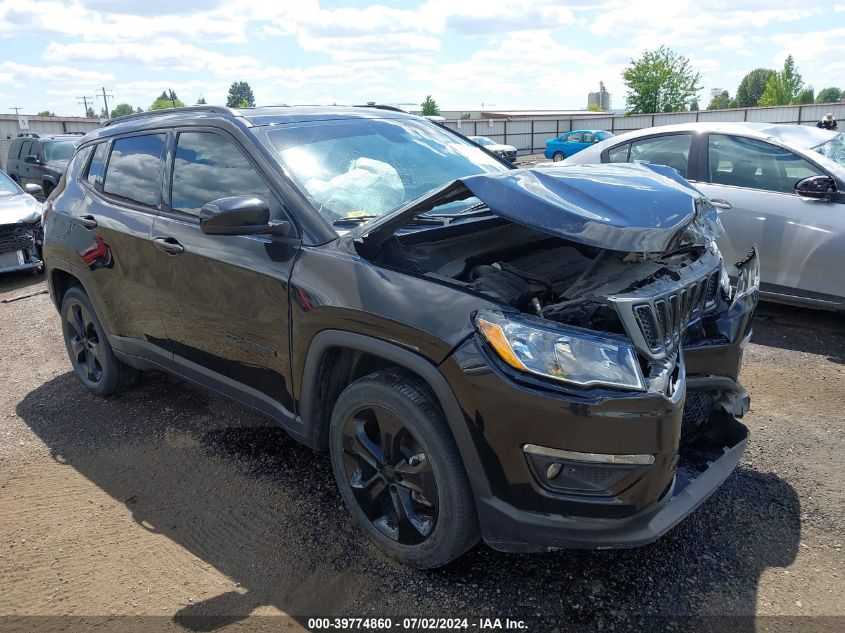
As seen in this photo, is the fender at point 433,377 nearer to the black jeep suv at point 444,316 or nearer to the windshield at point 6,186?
the black jeep suv at point 444,316

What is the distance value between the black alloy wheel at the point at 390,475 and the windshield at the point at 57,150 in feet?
43.6

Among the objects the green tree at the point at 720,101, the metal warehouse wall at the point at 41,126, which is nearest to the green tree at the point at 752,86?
the green tree at the point at 720,101

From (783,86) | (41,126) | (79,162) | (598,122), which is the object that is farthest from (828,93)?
(79,162)

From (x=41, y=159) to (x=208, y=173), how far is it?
12273 millimetres

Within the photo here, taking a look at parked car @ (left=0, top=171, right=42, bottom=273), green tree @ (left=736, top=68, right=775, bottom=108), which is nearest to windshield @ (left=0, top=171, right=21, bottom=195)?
parked car @ (left=0, top=171, right=42, bottom=273)

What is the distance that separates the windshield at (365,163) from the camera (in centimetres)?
315

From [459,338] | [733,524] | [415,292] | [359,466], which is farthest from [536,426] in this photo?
[733,524]

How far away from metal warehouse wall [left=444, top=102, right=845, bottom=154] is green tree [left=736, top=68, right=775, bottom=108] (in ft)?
287

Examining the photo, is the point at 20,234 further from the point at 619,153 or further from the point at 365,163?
the point at 619,153

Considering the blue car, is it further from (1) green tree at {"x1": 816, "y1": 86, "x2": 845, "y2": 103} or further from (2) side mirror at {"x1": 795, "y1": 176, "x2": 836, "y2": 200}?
(1) green tree at {"x1": 816, "y1": 86, "x2": 845, "y2": 103}

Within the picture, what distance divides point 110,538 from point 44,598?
0.41 metres

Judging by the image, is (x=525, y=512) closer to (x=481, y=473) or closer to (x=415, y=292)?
(x=481, y=473)

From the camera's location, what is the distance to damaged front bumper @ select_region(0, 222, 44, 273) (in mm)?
8281

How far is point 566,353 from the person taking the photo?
7.25ft
